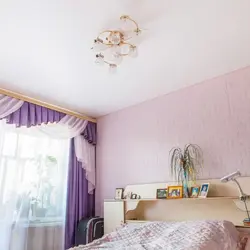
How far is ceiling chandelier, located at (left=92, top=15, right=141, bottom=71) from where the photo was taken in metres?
2.02

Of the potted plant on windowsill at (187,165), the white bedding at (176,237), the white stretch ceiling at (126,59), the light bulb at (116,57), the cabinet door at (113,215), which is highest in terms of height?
the white stretch ceiling at (126,59)

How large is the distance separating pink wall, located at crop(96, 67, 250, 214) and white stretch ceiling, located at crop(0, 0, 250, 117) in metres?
0.19

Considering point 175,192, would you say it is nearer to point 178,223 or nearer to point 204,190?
point 204,190

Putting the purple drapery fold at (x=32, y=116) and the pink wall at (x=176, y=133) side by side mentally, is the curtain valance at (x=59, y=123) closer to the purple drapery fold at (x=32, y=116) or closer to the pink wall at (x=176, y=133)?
the purple drapery fold at (x=32, y=116)

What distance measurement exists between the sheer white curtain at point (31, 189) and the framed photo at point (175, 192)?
141 cm

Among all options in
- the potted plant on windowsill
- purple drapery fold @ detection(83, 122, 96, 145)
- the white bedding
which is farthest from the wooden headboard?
purple drapery fold @ detection(83, 122, 96, 145)

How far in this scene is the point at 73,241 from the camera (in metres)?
3.32

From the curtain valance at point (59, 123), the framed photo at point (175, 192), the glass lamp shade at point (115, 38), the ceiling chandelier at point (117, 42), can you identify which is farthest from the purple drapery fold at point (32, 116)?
the framed photo at point (175, 192)

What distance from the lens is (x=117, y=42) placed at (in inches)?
81.4

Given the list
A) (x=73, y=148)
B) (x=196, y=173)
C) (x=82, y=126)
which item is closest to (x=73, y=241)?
(x=73, y=148)

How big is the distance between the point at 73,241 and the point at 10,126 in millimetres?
1628

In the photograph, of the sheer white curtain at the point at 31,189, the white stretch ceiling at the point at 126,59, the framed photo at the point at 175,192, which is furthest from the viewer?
the sheer white curtain at the point at 31,189

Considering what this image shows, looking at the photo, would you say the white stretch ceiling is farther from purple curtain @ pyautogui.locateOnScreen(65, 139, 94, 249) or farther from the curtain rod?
purple curtain @ pyautogui.locateOnScreen(65, 139, 94, 249)

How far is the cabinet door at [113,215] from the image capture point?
10.1 feet
